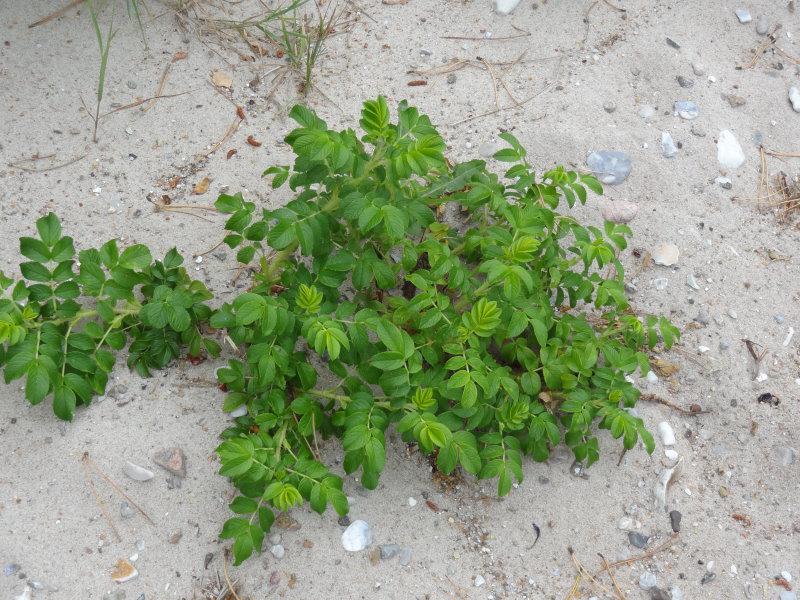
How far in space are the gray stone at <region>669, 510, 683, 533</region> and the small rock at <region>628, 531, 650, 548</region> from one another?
4.2 inches

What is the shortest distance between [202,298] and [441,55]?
180 cm

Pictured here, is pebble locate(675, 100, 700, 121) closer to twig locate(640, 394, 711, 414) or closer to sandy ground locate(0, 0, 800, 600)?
sandy ground locate(0, 0, 800, 600)

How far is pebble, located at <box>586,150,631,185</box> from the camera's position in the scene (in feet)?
11.3

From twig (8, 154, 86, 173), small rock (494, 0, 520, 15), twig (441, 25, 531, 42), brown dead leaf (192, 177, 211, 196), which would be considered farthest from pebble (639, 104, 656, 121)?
twig (8, 154, 86, 173)

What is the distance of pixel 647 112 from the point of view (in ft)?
12.0

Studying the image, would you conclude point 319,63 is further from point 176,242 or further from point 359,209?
point 359,209

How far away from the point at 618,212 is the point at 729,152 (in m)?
0.72

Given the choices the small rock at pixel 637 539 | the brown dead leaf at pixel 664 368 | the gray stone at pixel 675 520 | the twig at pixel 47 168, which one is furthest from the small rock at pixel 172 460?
the brown dead leaf at pixel 664 368

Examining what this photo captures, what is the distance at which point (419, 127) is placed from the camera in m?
2.42

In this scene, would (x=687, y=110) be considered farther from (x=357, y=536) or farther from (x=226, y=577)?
(x=226, y=577)

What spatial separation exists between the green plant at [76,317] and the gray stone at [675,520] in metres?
1.75

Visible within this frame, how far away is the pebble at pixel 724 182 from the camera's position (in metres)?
3.51

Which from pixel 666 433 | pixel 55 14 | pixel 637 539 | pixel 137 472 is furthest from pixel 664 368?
pixel 55 14

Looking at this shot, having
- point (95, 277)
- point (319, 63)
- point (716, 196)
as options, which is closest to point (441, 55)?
point (319, 63)
